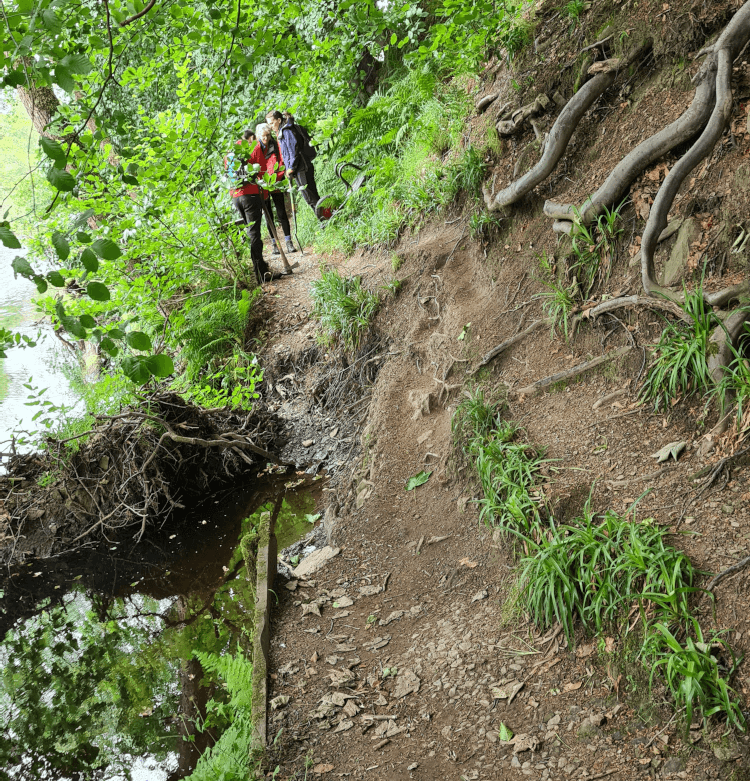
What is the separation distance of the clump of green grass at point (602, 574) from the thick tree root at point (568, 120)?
3.32 metres

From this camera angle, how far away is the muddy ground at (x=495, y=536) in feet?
10.1

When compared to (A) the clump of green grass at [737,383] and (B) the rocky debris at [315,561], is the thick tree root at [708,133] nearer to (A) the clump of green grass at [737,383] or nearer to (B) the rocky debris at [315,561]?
(A) the clump of green grass at [737,383]

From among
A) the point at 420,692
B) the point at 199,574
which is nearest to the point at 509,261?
the point at 420,692

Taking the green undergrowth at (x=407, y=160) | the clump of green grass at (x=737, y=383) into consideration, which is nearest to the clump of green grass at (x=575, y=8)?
the green undergrowth at (x=407, y=160)

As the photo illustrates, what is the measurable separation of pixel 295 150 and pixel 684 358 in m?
8.49

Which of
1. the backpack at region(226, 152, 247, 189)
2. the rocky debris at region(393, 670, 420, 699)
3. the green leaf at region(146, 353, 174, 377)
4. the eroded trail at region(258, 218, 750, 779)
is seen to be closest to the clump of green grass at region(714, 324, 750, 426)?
the eroded trail at region(258, 218, 750, 779)

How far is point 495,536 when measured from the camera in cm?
439

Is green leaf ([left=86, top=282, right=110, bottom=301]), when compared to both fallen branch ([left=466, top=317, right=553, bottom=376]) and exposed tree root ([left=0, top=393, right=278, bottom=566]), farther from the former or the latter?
exposed tree root ([left=0, top=393, right=278, bottom=566])

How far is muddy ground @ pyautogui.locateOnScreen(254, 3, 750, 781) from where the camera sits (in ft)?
10.1

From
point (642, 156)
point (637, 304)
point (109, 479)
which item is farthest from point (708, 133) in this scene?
point (109, 479)

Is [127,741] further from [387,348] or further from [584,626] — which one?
[387,348]

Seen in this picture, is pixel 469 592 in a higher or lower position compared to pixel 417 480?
lower

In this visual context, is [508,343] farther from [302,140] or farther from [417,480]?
[302,140]

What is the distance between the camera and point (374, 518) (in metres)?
5.57
